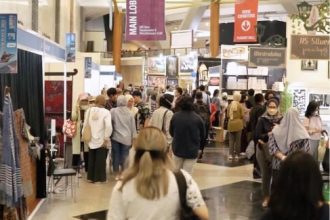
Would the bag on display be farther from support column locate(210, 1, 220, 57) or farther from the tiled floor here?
support column locate(210, 1, 220, 57)

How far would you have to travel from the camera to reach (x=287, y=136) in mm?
5508

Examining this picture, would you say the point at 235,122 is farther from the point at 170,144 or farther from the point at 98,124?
the point at 170,144

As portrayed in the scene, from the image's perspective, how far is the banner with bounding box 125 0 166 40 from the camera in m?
12.9

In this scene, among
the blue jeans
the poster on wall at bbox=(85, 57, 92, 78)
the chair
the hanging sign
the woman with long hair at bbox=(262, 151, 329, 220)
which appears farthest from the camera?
the hanging sign

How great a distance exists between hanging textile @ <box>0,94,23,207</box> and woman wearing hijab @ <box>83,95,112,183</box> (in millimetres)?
3073

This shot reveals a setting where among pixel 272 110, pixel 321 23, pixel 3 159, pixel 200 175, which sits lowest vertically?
pixel 200 175

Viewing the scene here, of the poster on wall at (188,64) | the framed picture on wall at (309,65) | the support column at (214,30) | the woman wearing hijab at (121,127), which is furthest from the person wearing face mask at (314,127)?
the support column at (214,30)

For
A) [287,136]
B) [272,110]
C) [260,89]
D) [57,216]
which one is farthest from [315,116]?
[260,89]

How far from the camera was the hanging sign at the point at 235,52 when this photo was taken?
1502cm

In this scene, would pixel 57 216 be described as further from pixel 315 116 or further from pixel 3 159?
pixel 315 116

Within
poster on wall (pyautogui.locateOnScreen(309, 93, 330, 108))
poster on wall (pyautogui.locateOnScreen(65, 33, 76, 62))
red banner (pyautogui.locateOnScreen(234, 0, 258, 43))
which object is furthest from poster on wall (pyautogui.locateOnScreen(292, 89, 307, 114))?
red banner (pyautogui.locateOnScreen(234, 0, 258, 43))

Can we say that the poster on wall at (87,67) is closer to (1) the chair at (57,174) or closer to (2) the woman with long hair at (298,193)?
(1) the chair at (57,174)

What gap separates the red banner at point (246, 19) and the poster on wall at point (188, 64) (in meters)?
2.85

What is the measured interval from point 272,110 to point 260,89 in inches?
370
